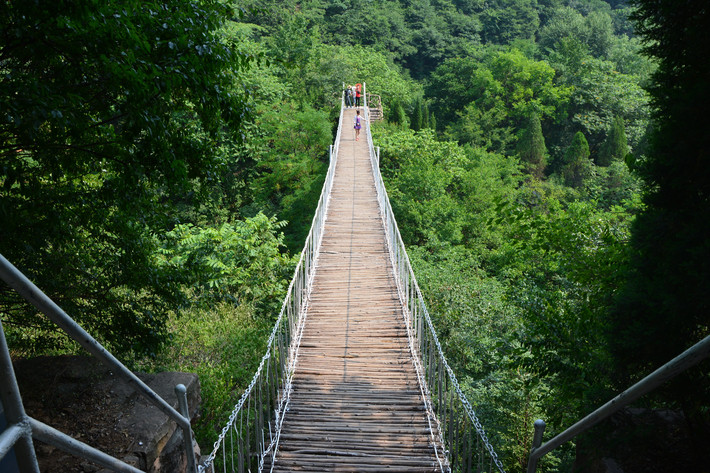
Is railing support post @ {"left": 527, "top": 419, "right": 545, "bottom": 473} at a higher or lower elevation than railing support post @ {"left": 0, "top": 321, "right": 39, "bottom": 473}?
lower

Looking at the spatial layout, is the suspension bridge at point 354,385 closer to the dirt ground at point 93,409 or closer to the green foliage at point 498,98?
the dirt ground at point 93,409

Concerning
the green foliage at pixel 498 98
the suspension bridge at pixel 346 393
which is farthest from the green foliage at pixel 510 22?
the suspension bridge at pixel 346 393

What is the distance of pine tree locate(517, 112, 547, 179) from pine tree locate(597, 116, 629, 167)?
260cm

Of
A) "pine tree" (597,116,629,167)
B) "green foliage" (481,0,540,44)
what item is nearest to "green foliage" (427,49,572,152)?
"pine tree" (597,116,629,167)

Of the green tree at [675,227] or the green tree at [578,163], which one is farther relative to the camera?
the green tree at [578,163]

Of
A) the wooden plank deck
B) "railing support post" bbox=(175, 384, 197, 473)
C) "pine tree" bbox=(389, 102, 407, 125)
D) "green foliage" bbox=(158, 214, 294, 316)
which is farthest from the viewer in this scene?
"pine tree" bbox=(389, 102, 407, 125)

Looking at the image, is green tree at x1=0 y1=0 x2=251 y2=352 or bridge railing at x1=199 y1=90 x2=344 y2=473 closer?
green tree at x1=0 y1=0 x2=251 y2=352

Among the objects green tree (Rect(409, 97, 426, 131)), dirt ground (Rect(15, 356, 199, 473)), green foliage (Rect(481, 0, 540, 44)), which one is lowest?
dirt ground (Rect(15, 356, 199, 473))

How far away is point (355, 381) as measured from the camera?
4996mm

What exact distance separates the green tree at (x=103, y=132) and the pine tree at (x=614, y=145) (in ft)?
72.7

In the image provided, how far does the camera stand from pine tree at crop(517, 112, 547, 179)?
23.5 meters

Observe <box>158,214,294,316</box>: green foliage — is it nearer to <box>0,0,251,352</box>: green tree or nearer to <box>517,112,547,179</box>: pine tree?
<box>0,0,251,352</box>: green tree

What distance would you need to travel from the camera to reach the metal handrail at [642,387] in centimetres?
159

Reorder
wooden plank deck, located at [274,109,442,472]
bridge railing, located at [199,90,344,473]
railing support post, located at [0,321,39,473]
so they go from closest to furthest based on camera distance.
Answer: railing support post, located at [0,321,39,473], bridge railing, located at [199,90,344,473], wooden plank deck, located at [274,109,442,472]
